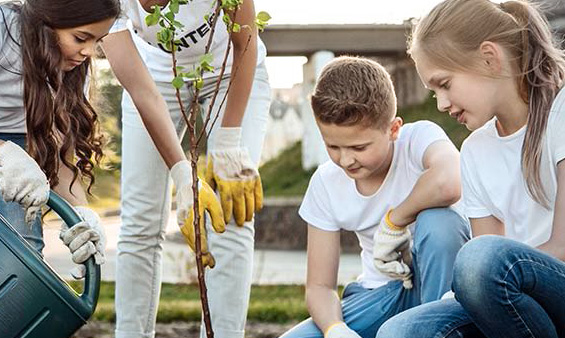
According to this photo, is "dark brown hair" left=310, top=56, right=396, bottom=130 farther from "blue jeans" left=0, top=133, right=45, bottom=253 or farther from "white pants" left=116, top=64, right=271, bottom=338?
"blue jeans" left=0, top=133, right=45, bottom=253

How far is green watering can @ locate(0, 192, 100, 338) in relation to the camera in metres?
1.71

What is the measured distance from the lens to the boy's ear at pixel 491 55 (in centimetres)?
207

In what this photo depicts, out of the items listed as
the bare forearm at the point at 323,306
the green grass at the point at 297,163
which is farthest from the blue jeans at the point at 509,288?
the green grass at the point at 297,163

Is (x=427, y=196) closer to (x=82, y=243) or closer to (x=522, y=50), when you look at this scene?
(x=522, y=50)

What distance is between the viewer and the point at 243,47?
2.47 meters

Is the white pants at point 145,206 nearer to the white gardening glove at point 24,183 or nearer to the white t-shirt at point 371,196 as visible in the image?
the white t-shirt at point 371,196

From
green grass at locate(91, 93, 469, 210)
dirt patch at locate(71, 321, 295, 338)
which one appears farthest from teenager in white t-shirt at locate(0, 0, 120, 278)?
green grass at locate(91, 93, 469, 210)

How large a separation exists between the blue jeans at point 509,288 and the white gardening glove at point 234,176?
68 centimetres

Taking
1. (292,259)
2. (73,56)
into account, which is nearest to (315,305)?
(73,56)

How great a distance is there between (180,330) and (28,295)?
2122 millimetres

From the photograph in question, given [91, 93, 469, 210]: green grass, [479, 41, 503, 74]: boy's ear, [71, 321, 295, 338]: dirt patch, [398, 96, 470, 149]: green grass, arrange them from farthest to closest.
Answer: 1. [91, 93, 469, 210]: green grass
2. [398, 96, 470, 149]: green grass
3. [71, 321, 295, 338]: dirt patch
4. [479, 41, 503, 74]: boy's ear

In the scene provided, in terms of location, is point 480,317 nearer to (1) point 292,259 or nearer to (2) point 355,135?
(2) point 355,135

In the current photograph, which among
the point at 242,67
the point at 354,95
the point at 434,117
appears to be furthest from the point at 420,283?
the point at 434,117

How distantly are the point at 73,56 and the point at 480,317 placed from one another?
1.03m
